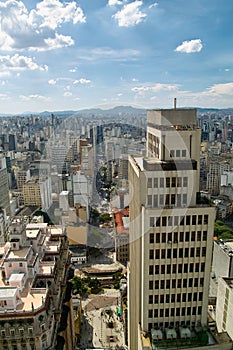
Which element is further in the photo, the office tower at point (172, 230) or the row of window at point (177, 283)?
the row of window at point (177, 283)

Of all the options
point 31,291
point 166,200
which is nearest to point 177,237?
point 166,200

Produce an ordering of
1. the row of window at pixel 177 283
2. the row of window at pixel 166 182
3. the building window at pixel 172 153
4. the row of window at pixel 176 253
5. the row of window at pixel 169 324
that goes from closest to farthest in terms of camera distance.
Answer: the row of window at pixel 166 182 → the building window at pixel 172 153 → the row of window at pixel 176 253 → the row of window at pixel 177 283 → the row of window at pixel 169 324

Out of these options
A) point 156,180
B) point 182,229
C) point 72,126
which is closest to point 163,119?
point 156,180

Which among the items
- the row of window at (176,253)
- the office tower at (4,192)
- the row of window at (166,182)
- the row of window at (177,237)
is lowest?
the office tower at (4,192)

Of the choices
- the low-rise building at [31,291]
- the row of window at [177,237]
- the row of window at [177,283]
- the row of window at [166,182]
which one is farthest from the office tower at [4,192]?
the row of window at [166,182]

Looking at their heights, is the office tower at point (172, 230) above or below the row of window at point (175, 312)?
above

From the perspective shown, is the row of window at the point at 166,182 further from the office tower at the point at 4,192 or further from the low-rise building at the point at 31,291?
the office tower at the point at 4,192

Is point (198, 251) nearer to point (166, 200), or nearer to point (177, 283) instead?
point (177, 283)

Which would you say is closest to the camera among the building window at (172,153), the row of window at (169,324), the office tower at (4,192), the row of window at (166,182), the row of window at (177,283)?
the row of window at (166,182)
